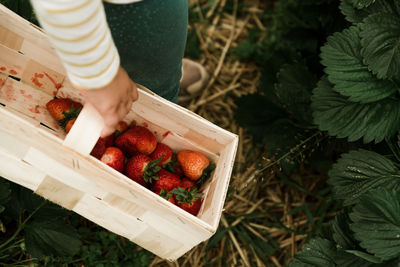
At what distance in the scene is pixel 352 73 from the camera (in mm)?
1016

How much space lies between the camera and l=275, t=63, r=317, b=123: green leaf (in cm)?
128

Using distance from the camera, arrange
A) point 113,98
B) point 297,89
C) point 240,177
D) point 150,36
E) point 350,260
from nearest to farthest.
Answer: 1. point 113,98
2. point 150,36
3. point 350,260
4. point 297,89
5. point 240,177

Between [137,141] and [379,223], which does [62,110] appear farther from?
[379,223]

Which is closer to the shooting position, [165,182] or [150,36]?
[150,36]

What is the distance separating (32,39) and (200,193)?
57 cm

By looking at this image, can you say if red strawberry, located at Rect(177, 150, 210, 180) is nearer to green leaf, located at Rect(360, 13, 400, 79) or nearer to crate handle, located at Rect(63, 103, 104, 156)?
crate handle, located at Rect(63, 103, 104, 156)

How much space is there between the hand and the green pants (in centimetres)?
13

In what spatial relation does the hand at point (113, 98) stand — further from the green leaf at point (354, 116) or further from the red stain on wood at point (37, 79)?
the green leaf at point (354, 116)

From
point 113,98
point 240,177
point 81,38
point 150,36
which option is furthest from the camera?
point 240,177

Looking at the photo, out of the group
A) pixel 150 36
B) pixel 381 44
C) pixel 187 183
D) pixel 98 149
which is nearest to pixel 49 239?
pixel 98 149

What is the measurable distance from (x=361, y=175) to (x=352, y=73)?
272 millimetres

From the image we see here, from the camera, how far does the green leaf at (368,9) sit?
1.02m

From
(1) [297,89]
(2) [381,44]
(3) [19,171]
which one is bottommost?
(3) [19,171]

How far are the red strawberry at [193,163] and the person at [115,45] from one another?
6.9 inches
